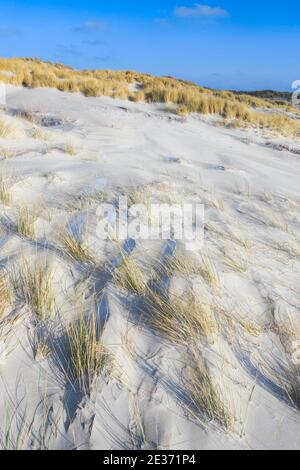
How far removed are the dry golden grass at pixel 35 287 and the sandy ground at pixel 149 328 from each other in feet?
0.10

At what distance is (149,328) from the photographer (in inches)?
70.9

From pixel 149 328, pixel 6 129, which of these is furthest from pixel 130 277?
pixel 6 129

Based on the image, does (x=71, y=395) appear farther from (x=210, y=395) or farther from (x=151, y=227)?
(x=151, y=227)

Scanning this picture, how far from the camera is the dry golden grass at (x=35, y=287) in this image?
1.82 m

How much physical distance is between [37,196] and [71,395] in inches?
81.6

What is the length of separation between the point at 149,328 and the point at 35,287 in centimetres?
62

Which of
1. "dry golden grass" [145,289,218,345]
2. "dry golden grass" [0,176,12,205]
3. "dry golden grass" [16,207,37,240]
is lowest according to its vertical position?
"dry golden grass" [145,289,218,345]

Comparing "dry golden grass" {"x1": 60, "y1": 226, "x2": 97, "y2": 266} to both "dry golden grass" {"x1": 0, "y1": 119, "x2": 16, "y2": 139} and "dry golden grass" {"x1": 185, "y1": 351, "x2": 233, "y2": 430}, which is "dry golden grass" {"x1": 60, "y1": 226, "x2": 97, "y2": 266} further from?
"dry golden grass" {"x1": 0, "y1": 119, "x2": 16, "y2": 139}

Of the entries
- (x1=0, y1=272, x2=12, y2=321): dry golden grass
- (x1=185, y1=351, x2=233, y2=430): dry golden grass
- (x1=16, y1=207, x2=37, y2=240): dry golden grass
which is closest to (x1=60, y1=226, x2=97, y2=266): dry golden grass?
(x1=16, y1=207, x2=37, y2=240): dry golden grass

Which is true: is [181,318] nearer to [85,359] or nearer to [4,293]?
[85,359]

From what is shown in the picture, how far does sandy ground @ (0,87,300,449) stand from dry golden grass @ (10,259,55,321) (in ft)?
0.10

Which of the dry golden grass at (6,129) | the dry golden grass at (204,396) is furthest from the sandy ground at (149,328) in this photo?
the dry golden grass at (6,129)

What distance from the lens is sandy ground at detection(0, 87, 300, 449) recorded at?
53.9 inches

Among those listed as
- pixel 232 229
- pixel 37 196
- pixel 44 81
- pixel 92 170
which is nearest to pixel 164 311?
pixel 232 229
